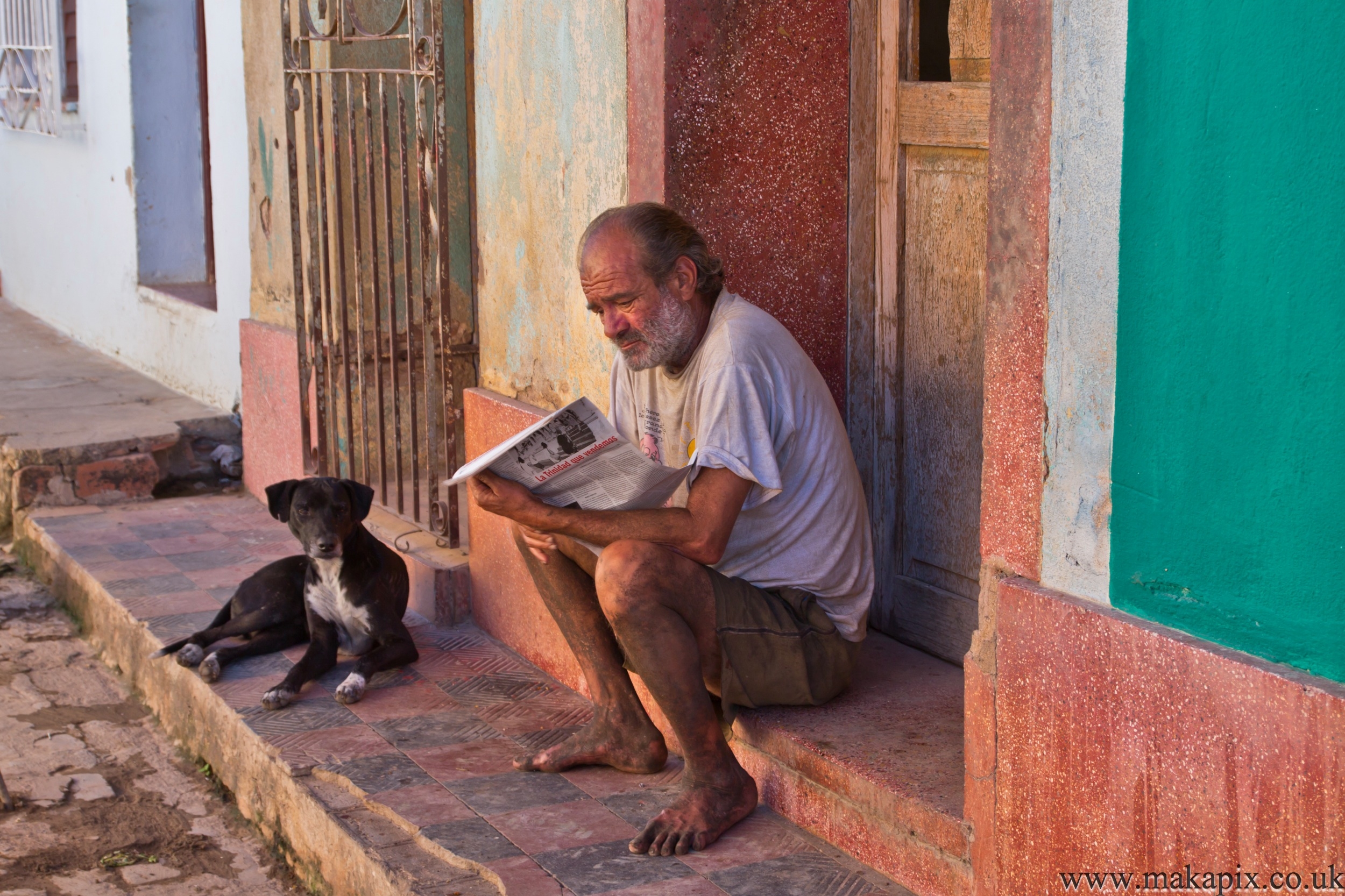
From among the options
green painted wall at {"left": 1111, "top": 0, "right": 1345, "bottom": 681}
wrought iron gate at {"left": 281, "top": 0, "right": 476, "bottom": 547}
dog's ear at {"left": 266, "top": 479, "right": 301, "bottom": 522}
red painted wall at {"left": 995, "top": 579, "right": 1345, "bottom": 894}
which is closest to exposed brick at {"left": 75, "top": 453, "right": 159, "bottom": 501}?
wrought iron gate at {"left": 281, "top": 0, "right": 476, "bottom": 547}

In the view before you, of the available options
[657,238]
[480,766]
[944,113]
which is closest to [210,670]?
[480,766]

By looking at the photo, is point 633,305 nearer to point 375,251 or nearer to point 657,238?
point 657,238

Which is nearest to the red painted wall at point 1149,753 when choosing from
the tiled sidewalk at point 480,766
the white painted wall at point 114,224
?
the tiled sidewalk at point 480,766

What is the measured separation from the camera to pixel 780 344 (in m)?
3.66

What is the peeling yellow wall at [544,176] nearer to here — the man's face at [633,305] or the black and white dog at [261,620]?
the man's face at [633,305]

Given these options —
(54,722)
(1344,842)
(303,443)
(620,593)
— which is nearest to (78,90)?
(303,443)

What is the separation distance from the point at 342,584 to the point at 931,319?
219 centimetres

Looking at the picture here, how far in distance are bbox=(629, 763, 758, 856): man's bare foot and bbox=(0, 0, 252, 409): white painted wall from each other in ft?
15.9

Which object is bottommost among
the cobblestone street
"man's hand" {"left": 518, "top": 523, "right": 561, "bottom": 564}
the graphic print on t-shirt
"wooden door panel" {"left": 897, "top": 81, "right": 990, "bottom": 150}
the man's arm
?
the cobblestone street

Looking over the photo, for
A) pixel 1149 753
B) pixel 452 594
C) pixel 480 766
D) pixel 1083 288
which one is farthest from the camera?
pixel 452 594

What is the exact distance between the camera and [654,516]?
137 inches

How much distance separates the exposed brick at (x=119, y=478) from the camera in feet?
24.2

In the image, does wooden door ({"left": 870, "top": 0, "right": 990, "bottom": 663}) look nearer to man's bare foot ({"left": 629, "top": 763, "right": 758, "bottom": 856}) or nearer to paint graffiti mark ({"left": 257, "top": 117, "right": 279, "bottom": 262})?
man's bare foot ({"left": 629, "top": 763, "right": 758, "bottom": 856})

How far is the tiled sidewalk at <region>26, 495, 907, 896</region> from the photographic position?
339cm
